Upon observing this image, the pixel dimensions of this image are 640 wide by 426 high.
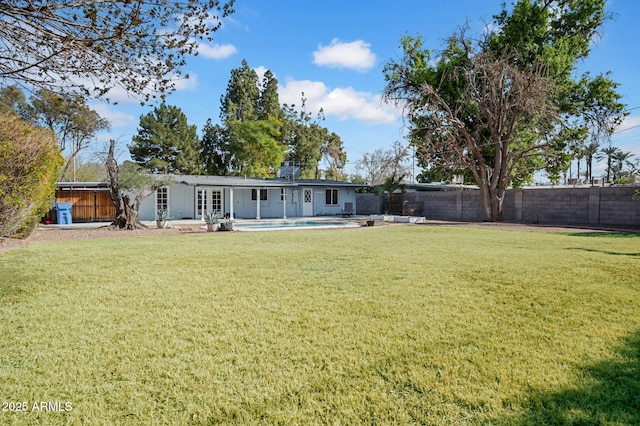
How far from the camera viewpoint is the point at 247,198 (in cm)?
2575

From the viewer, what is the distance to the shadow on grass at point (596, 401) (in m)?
2.44

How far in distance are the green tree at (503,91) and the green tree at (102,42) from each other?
16.3 meters

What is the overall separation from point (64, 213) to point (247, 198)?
34.5 feet

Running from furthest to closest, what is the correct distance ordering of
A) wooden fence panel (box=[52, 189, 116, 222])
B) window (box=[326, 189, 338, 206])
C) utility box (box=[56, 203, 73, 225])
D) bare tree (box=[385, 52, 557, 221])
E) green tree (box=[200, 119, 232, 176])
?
green tree (box=[200, 119, 232, 176]) < window (box=[326, 189, 338, 206]) < wooden fence panel (box=[52, 189, 116, 222]) < utility box (box=[56, 203, 73, 225]) < bare tree (box=[385, 52, 557, 221])

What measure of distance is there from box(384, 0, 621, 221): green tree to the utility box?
18958 mm

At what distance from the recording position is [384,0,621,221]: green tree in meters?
19.8

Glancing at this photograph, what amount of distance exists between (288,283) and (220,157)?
37.9 metres

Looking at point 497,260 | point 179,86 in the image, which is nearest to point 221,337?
point 179,86

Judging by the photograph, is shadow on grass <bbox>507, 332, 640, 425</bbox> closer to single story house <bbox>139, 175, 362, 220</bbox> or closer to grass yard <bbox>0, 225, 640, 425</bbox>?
grass yard <bbox>0, 225, 640, 425</bbox>

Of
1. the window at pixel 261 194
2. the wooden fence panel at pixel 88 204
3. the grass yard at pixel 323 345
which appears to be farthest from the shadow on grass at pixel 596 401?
the window at pixel 261 194

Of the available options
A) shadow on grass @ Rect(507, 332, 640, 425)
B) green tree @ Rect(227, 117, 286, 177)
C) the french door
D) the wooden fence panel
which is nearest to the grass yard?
shadow on grass @ Rect(507, 332, 640, 425)

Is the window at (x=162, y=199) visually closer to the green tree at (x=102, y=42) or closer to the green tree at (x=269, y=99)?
the green tree at (x=102, y=42)

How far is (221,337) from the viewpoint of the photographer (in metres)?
3.82

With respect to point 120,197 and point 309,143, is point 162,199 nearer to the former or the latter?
point 120,197
